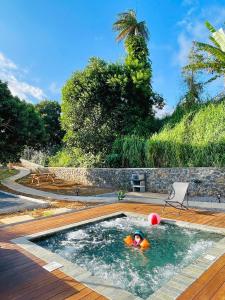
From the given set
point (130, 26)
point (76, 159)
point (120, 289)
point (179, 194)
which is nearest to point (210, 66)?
point (130, 26)

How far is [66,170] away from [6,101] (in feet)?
22.2

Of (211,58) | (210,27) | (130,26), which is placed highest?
(130,26)

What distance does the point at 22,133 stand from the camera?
1588cm

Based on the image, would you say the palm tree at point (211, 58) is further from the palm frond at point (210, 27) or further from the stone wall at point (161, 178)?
the stone wall at point (161, 178)

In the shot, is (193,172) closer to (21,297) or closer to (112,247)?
(112,247)

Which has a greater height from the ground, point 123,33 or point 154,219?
point 123,33

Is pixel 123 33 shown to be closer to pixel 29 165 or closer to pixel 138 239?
pixel 29 165

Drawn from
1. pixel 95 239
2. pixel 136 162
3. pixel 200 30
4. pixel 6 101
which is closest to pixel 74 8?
pixel 6 101

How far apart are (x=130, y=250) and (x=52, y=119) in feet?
91.7

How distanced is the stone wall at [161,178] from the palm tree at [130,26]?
1203cm

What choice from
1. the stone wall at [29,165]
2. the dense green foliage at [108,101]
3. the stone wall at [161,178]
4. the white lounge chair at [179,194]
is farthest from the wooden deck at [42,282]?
the stone wall at [29,165]

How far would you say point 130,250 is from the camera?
6.33 metres

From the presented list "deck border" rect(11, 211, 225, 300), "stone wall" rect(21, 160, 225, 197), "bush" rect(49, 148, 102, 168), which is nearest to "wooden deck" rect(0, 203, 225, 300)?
"deck border" rect(11, 211, 225, 300)

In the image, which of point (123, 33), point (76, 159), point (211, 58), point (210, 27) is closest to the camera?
point (210, 27)
